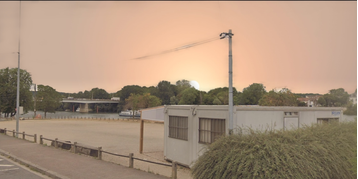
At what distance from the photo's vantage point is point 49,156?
13766 millimetres

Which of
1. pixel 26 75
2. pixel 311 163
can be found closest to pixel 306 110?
pixel 311 163

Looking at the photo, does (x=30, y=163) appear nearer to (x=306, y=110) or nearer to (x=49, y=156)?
(x=49, y=156)

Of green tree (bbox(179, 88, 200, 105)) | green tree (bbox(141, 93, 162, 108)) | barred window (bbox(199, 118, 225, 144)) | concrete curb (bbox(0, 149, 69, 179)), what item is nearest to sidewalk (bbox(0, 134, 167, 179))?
concrete curb (bbox(0, 149, 69, 179))

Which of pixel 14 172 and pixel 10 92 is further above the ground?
pixel 10 92

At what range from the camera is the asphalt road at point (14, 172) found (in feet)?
33.1

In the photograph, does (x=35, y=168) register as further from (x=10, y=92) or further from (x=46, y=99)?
(x=46, y=99)

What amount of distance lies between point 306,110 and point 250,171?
751cm

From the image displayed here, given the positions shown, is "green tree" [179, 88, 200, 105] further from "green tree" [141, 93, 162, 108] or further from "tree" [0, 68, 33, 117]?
"tree" [0, 68, 33, 117]

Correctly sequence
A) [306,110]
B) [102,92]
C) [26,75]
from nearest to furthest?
[306,110] < [26,75] < [102,92]

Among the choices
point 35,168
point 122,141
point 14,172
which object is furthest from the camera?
point 122,141

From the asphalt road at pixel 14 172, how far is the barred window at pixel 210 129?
6466mm

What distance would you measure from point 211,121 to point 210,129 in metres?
0.35

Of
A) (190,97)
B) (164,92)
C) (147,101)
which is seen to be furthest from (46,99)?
(164,92)

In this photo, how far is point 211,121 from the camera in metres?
12.0
